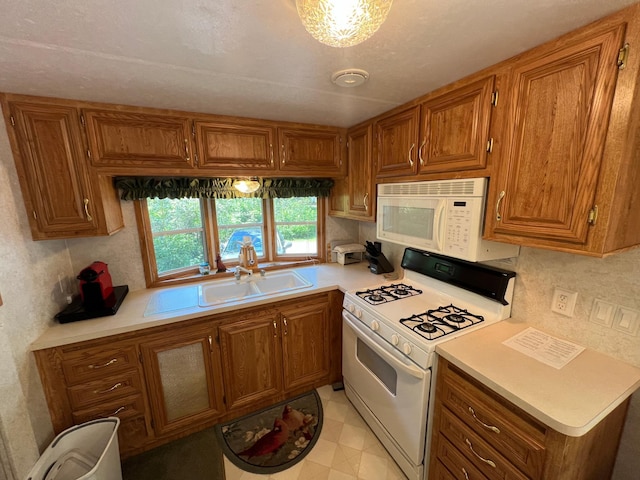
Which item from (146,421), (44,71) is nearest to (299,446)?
(146,421)

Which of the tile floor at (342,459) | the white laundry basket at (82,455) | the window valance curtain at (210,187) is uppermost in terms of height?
the window valance curtain at (210,187)

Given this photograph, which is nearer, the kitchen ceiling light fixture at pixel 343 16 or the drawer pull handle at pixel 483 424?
the kitchen ceiling light fixture at pixel 343 16

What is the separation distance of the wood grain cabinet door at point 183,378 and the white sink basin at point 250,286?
1.32ft

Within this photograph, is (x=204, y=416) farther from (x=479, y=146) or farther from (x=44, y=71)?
(x=479, y=146)

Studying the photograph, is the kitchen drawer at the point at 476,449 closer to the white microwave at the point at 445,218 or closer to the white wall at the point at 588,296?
the white wall at the point at 588,296

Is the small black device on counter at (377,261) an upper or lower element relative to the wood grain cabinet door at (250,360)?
upper

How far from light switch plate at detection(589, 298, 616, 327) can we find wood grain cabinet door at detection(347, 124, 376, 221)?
1.31 metres

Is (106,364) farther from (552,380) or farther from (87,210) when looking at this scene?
(552,380)

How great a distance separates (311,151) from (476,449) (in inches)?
82.0

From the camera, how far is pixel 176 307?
1735 mm

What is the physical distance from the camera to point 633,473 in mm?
1166

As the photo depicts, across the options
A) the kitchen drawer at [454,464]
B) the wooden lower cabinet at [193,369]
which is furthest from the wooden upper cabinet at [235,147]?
the kitchen drawer at [454,464]

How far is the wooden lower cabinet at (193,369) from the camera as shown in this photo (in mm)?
1456

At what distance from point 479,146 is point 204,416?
7.89 ft
